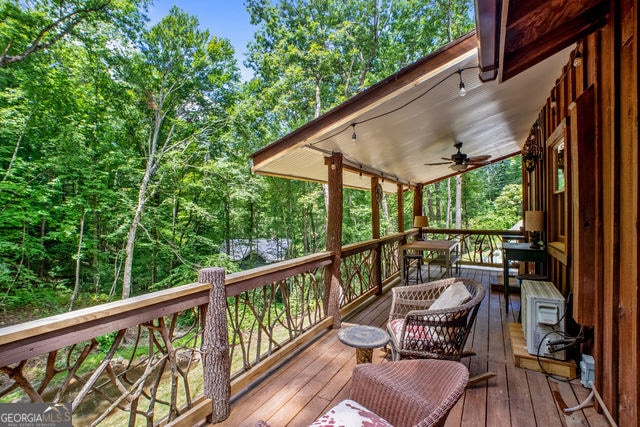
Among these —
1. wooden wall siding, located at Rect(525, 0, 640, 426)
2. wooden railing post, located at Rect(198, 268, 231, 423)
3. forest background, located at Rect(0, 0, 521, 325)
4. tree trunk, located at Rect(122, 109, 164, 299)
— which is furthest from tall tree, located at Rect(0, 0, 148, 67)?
wooden wall siding, located at Rect(525, 0, 640, 426)

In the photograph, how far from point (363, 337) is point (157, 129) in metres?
11.0

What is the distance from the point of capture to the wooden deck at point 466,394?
195 centimetres

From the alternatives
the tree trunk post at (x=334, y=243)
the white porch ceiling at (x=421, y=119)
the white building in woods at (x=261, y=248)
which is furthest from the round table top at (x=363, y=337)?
the white building in woods at (x=261, y=248)

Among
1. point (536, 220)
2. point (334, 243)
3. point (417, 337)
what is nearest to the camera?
point (417, 337)

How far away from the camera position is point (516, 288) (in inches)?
198

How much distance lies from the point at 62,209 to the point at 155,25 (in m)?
7.03

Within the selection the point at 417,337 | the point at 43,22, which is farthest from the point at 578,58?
the point at 43,22

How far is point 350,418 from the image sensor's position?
1.33m

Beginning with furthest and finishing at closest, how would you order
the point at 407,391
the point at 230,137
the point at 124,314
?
the point at 230,137
the point at 124,314
the point at 407,391

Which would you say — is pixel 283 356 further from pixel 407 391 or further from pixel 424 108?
pixel 424 108

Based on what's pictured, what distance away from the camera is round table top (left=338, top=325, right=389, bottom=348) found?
198cm

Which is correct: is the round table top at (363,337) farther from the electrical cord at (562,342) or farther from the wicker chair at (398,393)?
the electrical cord at (562,342)

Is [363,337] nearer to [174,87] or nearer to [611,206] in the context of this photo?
[611,206]

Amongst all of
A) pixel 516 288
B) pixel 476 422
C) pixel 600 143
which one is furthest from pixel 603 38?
pixel 516 288
